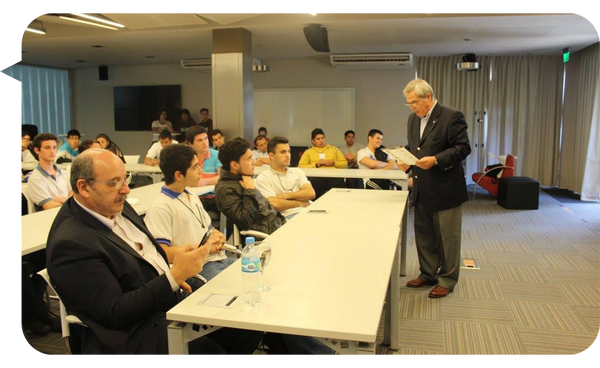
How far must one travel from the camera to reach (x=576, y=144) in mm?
8945

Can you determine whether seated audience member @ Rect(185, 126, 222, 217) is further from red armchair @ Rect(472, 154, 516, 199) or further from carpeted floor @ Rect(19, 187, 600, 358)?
red armchair @ Rect(472, 154, 516, 199)

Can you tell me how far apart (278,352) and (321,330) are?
0.81 metres

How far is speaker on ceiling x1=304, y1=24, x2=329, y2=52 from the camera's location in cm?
703

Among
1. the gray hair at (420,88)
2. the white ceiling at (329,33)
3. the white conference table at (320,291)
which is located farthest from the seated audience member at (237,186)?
the white ceiling at (329,33)

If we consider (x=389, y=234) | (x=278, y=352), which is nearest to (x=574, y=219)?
(x=389, y=234)

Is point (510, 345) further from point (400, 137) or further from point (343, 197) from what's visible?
point (400, 137)

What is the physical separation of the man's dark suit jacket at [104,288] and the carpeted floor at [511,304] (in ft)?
4.99

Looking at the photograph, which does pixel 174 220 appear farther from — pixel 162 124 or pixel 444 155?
pixel 162 124

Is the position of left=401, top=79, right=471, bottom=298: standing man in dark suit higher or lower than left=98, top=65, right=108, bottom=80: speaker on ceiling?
lower

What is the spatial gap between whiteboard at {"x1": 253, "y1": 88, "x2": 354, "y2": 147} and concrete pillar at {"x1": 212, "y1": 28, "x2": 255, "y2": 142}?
325 cm

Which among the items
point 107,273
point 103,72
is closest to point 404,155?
point 107,273

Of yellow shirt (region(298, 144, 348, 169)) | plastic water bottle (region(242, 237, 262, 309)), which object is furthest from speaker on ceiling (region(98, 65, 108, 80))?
plastic water bottle (region(242, 237, 262, 309))

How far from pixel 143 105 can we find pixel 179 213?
1019 centimetres

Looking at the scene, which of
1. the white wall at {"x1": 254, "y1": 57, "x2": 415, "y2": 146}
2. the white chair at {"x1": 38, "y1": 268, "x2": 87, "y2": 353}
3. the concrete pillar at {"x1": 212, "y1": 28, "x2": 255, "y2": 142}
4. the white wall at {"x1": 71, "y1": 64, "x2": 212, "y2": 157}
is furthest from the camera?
the white wall at {"x1": 71, "y1": 64, "x2": 212, "y2": 157}
